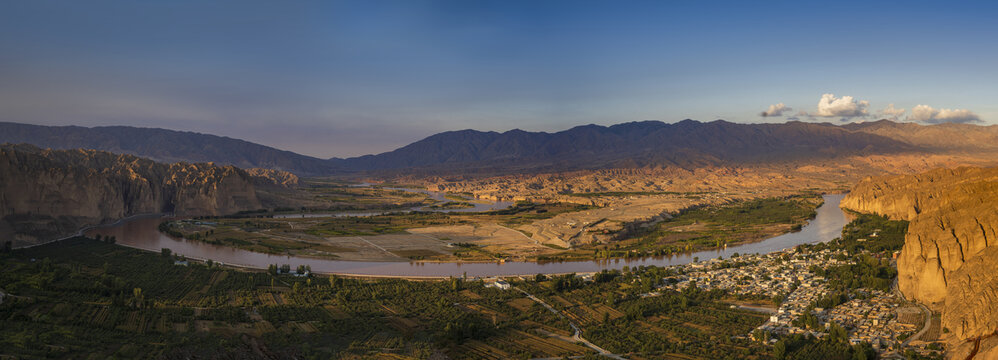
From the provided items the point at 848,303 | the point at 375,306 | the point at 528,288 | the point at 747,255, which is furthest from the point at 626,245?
the point at 375,306

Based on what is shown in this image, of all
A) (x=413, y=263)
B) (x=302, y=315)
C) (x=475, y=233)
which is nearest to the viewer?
(x=302, y=315)

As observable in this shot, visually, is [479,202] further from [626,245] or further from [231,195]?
[626,245]

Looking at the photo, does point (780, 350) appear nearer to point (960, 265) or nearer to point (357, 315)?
point (960, 265)

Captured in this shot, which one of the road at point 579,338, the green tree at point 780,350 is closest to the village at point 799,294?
the green tree at point 780,350

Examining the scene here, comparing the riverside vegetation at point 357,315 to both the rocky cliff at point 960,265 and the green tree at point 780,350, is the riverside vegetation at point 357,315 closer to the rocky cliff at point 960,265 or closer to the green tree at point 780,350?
the green tree at point 780,350

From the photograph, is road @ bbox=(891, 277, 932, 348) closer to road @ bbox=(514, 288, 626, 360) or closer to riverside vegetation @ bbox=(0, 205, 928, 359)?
riverside vegetation @ bbox=(0, 205, 928, 359)

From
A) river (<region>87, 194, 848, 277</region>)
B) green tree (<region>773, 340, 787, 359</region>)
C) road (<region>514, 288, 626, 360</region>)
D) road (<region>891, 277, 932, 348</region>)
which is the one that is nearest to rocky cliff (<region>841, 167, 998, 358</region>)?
road (<region>891, 277, 932, 348</region>)

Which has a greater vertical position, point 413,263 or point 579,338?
point 413,263

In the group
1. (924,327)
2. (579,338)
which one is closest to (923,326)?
(924,327)
